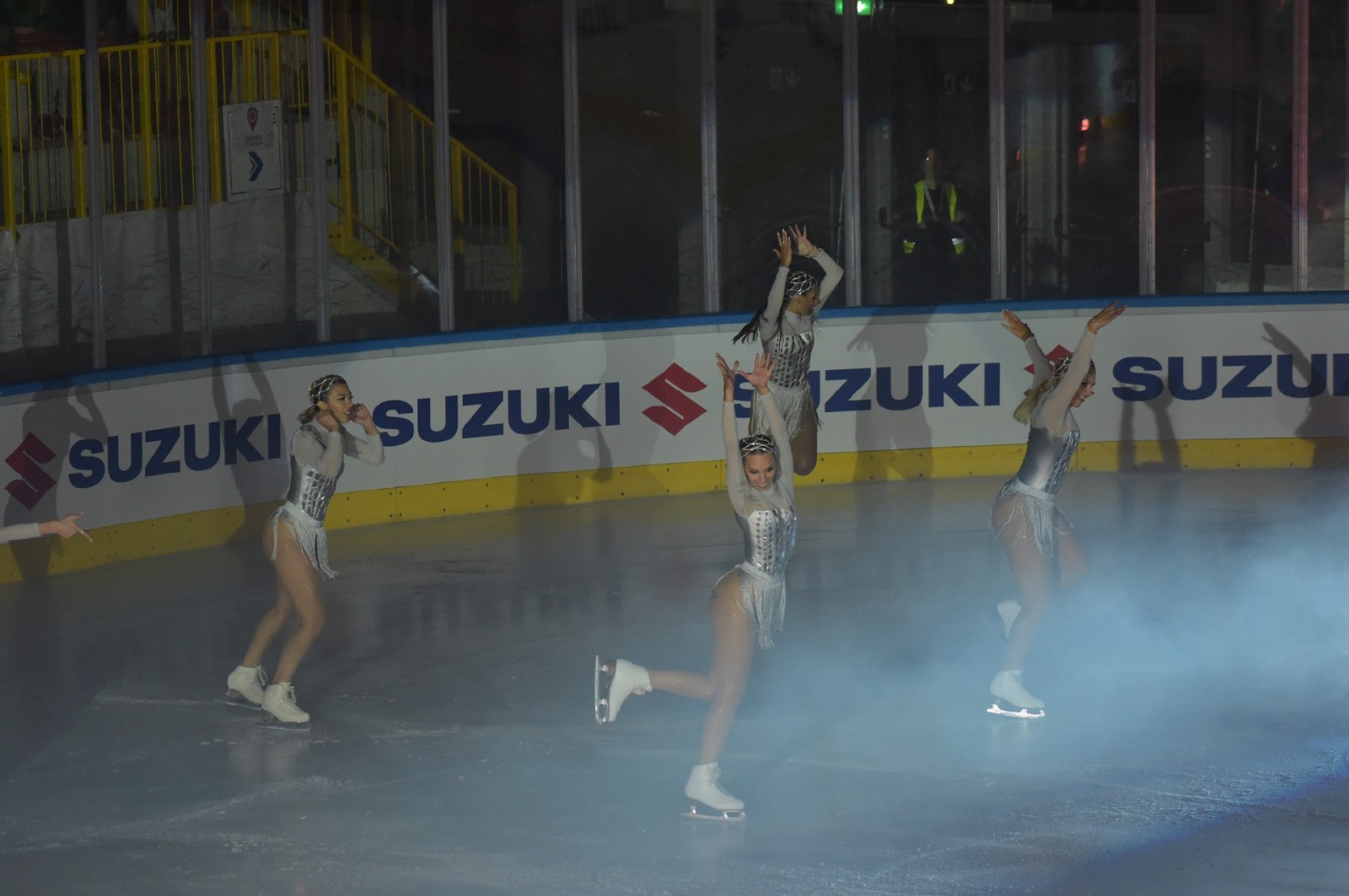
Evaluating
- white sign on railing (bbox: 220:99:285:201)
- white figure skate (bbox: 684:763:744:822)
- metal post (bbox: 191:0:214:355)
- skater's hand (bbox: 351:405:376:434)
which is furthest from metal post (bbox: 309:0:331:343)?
white figure skate (bbox: 684:763:744:822)

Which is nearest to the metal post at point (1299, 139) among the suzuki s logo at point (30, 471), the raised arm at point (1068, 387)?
the raised arm at point (1068, 387)

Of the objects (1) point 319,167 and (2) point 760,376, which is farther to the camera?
(1) point 319,167

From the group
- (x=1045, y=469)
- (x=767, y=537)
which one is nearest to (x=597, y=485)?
(x=1045, y=469)

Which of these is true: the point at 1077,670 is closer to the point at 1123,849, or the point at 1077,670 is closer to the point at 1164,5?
the point at 1123,849

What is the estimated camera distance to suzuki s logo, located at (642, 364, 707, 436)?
14109 millimetres

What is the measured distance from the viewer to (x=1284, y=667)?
8883 millimetres

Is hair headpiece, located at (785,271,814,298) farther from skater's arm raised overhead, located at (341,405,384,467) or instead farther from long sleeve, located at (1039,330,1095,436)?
skater's arm raised overhead, located at (341,405,384,467)

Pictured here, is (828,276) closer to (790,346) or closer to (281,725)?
(790,346)

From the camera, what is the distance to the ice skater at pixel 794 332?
36.9ft

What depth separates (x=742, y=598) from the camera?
22.4 ft

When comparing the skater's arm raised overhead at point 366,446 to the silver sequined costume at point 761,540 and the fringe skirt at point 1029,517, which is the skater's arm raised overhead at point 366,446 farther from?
the fringe skirt at point 1029,517

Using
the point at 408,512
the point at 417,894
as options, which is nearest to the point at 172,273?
the point at 408,512

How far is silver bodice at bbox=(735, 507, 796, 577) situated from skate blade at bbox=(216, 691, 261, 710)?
9.57 feet

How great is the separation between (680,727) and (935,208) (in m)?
8.87
